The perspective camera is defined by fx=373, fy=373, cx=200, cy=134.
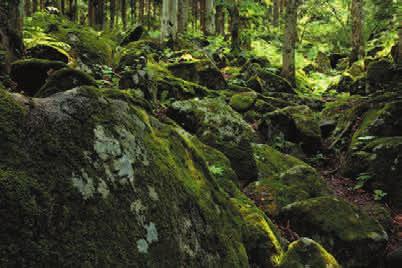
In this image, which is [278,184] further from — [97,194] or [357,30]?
[357,30]

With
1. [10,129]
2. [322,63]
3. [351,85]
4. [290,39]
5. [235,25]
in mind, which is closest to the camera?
[10,129]

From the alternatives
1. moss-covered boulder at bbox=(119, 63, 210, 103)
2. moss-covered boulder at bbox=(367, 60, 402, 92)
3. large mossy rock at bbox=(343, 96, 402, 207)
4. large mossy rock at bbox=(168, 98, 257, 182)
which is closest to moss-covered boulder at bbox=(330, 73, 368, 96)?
moss-covered boulder at bbox=(367, 60, 402, 92)

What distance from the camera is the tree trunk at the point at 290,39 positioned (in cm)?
1517

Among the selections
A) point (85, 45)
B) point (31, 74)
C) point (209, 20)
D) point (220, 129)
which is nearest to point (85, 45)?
point (85, 45)

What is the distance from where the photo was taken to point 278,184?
23.4 feet

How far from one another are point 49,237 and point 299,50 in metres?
28.2

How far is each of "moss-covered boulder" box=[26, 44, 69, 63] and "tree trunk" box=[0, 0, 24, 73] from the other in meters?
0.99

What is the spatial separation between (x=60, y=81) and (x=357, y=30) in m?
18.1

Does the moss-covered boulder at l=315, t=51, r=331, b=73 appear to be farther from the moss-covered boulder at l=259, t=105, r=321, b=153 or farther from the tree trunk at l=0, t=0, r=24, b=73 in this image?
the tree trunk at l=0, t=0, r=24, b=73

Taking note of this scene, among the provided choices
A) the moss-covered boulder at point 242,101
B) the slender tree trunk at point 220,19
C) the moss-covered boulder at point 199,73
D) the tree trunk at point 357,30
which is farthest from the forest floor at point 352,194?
the slender tree trunk at point 220,19

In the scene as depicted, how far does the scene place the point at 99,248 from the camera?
2.25m

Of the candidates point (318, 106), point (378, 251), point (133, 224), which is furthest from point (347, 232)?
point (318, 106)

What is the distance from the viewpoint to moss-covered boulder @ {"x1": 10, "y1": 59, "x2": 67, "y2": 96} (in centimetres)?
623

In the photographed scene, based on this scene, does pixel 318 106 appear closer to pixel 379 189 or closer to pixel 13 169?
pixel 379 189
